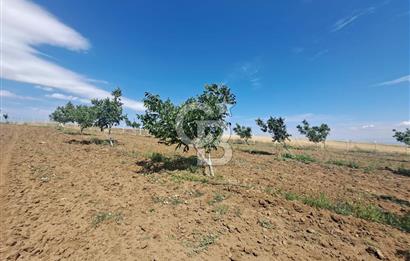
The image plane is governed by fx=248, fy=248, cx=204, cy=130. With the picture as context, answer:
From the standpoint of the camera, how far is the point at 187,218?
6965 millimetres

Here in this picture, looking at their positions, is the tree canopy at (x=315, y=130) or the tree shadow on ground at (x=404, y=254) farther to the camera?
the tree canopy at (x=315, y=130)

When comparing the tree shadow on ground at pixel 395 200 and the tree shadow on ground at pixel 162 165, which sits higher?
the tree shadow on ground at pixel 162 165

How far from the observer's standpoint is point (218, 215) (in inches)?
280

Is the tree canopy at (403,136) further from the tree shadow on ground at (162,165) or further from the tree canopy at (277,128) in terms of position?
the tree shadow on ground at (162,165)

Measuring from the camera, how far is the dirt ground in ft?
18.3

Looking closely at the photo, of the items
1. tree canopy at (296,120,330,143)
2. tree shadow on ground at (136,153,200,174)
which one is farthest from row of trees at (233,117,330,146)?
tree shadow on ground at (136,153,200,174)

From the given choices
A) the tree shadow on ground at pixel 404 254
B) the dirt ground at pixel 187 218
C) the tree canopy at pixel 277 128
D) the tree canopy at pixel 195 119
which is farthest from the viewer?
the tree canopy at pixel 277 128

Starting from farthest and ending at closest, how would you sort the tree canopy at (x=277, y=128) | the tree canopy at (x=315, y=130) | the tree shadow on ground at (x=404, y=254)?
the tree canopy at (x=315, y=130) → the tree canopy at (x=277, y=128) → the tree shadow on ground at (x=404, y=254)

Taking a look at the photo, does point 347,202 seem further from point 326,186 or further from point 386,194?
point 386,194

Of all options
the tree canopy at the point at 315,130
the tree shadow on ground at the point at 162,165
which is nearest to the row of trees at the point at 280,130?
the tree canopy at the point at 315,130

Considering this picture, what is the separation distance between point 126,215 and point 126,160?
8436 mm

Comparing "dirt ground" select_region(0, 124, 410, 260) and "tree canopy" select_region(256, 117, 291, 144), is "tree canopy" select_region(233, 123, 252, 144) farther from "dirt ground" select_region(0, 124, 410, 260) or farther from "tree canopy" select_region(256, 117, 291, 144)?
"dirt ground" select_region(0, 124, 410, 260)

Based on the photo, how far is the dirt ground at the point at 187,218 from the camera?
219 inches

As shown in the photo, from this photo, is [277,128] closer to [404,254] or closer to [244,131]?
[244,131]
